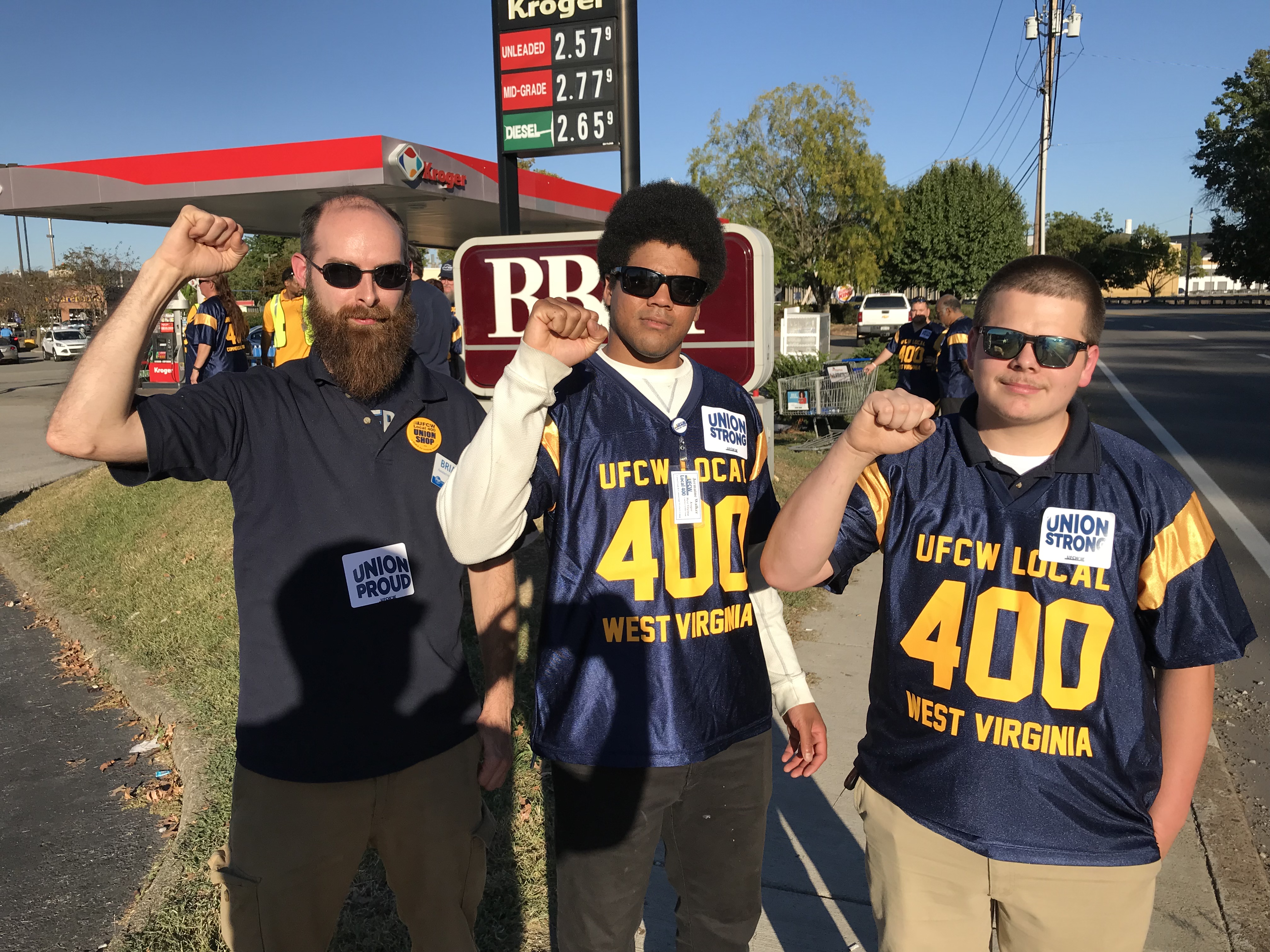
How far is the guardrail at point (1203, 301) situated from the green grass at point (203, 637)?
2915 inches

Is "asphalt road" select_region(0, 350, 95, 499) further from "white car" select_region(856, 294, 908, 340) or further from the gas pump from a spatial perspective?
"white car" select_region(856, 294, 908, 340)

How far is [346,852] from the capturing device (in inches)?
84.3

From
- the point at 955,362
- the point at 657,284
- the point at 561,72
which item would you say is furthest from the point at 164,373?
the point at 657,284

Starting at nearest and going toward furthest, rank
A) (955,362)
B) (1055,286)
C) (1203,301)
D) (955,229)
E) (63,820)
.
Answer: (1055,286) < (63,820) < (955,362) < (955,229) < (1203,301)

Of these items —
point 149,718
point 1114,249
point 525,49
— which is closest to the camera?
point 149,718

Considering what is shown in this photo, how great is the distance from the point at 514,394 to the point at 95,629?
5714 mm

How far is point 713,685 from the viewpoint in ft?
7.20

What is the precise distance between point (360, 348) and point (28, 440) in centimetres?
1630

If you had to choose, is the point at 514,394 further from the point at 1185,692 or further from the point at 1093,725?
the point at 1185,692

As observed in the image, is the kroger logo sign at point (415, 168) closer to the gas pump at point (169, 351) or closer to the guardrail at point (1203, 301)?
the gas pump at point (169, 351)

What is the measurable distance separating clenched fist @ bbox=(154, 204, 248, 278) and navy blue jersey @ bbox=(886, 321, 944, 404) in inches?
397

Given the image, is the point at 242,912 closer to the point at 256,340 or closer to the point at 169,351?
the point at 256,340

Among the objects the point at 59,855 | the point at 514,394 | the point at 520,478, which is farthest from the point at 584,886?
the point at 59,855

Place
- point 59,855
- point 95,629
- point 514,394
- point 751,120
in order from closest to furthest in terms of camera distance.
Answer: point 514,394, point 59,855, point 95,629, point 751,120
